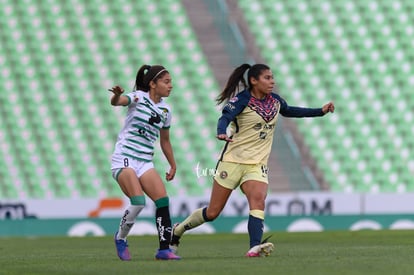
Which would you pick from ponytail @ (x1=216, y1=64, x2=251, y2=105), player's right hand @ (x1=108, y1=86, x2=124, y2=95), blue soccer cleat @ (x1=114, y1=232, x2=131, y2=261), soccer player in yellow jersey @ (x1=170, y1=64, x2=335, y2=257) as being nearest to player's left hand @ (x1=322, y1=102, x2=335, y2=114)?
soccer player in yellow jersey @ (x1=170, y1=64, x2=335, y2=257)

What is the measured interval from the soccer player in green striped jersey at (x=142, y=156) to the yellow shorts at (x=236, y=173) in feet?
1.59

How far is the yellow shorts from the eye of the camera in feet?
30.9

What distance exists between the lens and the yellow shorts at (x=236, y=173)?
9.42 m

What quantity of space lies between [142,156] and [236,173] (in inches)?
34.7

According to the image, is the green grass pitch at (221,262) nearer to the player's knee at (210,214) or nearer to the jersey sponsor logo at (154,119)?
the player's knee at (210,214)

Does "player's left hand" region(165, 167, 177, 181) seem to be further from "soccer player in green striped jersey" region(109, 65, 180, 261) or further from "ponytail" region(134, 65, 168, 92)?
"ponytail" region(134, 65, 168, 92)

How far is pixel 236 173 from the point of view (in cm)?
944

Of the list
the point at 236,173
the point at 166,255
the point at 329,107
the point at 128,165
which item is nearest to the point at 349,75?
the point at 329,107

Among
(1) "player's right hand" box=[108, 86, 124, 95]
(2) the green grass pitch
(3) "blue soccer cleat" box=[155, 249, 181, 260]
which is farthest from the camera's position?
(3) "blue soccer cleat" box=[155, 249, 181, 260]

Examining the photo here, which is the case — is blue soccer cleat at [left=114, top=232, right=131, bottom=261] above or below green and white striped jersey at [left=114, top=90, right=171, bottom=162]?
below

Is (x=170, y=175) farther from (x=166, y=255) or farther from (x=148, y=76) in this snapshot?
(x=148, y=76)

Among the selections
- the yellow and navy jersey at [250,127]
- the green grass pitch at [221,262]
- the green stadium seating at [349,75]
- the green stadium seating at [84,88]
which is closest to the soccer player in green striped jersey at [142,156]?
the green grass pitch at [221,262]

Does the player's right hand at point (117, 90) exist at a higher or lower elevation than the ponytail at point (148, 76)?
lower

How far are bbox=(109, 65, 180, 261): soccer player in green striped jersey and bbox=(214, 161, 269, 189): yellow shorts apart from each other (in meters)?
0.48
